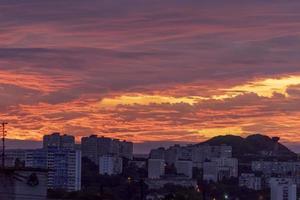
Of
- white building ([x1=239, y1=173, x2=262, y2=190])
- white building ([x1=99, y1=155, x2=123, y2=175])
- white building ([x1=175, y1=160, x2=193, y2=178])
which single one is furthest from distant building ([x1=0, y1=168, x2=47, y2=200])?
white building ([x1=175, y1=160, x2=193, y2=178])

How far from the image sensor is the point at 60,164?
6256 cm

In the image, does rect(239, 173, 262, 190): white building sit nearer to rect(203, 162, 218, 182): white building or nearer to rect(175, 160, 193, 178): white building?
rect(203, 162, 218, 182): white building

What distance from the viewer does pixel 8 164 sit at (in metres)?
29.6

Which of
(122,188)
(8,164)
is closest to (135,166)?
(122,188)

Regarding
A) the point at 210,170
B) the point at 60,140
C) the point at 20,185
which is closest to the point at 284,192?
the point at 60,140

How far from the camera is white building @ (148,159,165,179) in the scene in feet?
328

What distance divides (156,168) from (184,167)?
9.10 meters

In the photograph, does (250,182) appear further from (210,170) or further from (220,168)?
(220,168)

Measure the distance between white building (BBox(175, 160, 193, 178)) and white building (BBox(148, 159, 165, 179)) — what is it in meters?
1.85

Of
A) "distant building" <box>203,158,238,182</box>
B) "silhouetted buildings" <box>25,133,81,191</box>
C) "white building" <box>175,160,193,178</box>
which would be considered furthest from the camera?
"white building" <box>175,160,193,178</box>

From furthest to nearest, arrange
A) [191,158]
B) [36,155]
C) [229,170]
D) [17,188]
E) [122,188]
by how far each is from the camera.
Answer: [191,158] → [229,170] → [122,188] → [36,155] → [17,188]

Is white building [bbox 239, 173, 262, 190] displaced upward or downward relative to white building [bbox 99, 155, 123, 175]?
downward

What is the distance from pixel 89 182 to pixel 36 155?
7.82 meters

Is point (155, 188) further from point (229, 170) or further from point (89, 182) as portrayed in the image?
point (229, 170)
